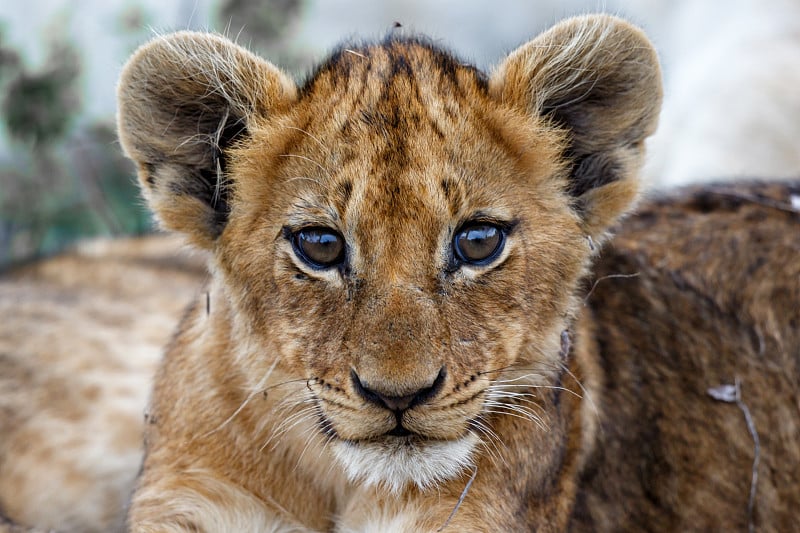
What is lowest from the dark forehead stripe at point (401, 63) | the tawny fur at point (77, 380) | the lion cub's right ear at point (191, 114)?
the tawny fur at point (77, 380)

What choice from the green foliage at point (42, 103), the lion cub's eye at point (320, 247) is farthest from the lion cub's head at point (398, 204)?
the green foliage at point (42, 103)

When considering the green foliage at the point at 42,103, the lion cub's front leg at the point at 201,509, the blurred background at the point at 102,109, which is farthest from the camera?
the blurred background at the point at 102,109

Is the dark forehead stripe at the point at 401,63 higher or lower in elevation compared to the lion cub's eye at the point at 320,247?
higher

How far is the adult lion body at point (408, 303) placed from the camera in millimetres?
2672

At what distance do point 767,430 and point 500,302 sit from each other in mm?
1594

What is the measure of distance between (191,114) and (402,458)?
1.29 m

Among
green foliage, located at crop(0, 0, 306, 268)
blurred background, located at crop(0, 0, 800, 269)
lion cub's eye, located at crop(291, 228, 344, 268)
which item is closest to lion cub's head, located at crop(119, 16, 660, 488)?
lion cub's eye, located at crop(291, 228, 344, 268)

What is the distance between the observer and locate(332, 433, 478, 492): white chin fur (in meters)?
2.65

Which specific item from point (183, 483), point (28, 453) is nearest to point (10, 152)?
point (28, 453)

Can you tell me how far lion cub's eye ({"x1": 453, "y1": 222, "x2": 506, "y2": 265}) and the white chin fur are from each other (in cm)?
50

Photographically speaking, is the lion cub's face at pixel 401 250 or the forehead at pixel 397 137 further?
the forehead at pixel 397 137

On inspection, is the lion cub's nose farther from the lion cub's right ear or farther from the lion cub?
the lion cub's right ear

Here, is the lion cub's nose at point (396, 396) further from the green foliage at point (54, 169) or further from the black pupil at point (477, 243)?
the green foliage at point (54, 169)

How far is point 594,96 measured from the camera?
3.16 meters
